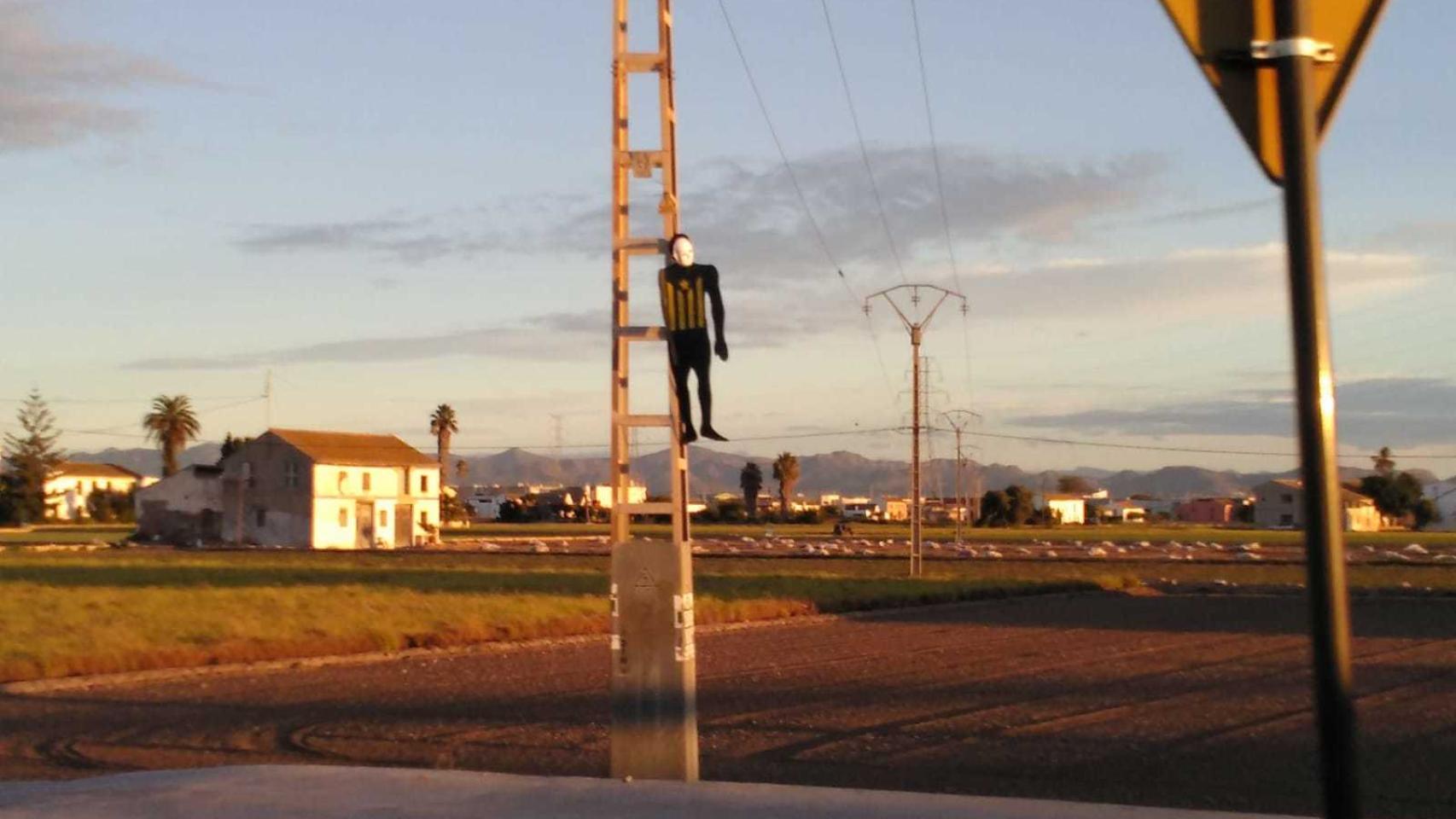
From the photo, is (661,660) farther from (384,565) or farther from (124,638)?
(384,565)

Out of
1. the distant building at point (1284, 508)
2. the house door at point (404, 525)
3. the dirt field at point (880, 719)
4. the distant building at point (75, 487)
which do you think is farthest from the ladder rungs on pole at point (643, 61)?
the distant building at point (1284, 508)

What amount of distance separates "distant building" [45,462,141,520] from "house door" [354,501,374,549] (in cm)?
5311

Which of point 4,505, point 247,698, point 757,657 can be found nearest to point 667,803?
point 247,698

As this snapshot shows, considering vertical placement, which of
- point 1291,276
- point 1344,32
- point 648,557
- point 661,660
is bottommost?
point 661,660

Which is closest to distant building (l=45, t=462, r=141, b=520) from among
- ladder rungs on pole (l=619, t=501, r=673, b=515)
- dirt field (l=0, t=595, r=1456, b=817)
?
dirt field (l=0, t=595, r=1456, b=817)

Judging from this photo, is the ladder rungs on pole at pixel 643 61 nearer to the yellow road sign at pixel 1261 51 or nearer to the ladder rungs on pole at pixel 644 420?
the ladder rungs on pole at pixel 644 420

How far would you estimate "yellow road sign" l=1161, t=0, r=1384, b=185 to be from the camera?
344cm

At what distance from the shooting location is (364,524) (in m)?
94.5

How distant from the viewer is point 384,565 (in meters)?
58.7

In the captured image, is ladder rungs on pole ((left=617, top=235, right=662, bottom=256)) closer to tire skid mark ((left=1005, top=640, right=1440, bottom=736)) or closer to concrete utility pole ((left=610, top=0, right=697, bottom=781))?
concrete utility pole ((left=610, top=0, right=697, bottom=781))

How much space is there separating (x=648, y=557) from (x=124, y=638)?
1764 centimetres

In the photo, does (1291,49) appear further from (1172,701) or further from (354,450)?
(354,450)

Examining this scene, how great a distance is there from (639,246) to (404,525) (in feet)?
295

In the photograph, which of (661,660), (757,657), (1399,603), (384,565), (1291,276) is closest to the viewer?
(1291,276)
